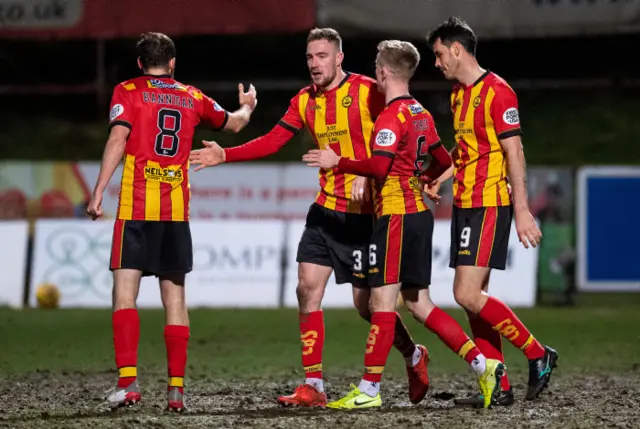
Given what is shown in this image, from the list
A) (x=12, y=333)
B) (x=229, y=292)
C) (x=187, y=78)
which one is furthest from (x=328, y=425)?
(x=187, y=78)

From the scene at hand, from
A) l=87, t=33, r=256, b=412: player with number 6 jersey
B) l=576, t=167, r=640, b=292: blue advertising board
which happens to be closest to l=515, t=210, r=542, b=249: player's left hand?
l=87, t=33, r=256, b=412: player with number 6 jersey

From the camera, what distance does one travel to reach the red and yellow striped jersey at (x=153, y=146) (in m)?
6.54

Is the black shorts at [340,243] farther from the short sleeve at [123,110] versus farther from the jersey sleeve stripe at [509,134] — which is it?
the short sleeve at [123,110]

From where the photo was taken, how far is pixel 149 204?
6551mm

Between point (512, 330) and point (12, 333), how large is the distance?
6297 mm

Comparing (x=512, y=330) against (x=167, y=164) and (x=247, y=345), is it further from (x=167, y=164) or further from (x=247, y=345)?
(x=247, y=345)

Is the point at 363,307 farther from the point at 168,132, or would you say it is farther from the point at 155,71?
the point at 155,71

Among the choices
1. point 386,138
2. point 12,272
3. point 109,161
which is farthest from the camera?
point 12,272

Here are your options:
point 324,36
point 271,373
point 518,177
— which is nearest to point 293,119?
point 324,36

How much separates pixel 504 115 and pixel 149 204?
7.12ft

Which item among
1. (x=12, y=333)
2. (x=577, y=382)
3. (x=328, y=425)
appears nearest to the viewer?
(x=328, y=425)

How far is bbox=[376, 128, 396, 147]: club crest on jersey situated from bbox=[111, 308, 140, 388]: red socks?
1777 mm

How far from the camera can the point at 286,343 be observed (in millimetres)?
10469

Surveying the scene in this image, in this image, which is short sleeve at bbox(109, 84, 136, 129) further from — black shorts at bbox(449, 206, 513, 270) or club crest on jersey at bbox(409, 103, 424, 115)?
black shorts at bbox(449, 206, 513, 270)
